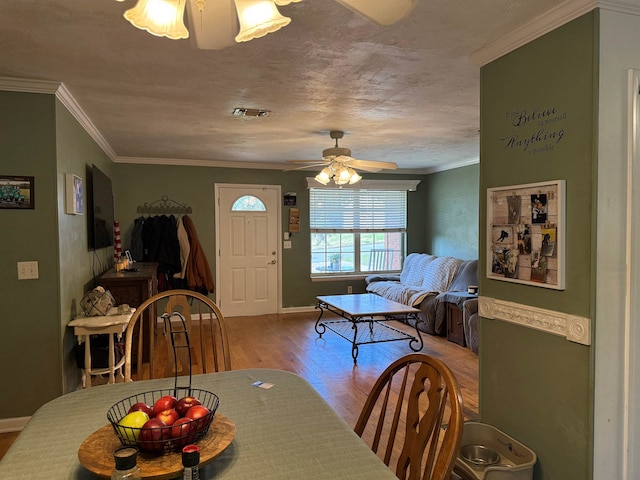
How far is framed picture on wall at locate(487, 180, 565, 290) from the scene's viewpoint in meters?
1.91

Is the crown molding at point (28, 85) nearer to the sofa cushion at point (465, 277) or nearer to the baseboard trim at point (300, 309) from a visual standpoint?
the baseboard trim at point (300, 309)

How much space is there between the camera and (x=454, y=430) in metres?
1.05

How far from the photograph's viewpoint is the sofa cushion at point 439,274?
Answer: 578 centimetres

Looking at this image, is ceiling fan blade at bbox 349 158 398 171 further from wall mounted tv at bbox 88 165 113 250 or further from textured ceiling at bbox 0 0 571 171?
wall mounted tv at bbox 88 165 113 250

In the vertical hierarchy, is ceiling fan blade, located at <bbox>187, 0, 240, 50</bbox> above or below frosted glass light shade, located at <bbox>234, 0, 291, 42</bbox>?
above

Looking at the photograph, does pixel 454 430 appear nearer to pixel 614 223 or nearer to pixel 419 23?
pixel 614 223

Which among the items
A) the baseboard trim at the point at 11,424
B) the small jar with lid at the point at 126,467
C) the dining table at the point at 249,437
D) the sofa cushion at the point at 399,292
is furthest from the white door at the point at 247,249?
the small jar with lid at the point at 126,467

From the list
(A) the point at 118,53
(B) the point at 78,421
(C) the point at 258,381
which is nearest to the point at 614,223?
(C) the point at 258,381

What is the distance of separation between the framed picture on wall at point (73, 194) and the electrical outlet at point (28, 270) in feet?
1.44

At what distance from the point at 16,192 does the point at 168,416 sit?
245cm

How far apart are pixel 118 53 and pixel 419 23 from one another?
155 centimetres

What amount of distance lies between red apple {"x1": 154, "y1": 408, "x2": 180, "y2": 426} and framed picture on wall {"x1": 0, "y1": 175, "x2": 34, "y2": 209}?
93.2 inches

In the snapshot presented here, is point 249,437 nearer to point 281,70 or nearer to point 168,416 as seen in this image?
point 168,416

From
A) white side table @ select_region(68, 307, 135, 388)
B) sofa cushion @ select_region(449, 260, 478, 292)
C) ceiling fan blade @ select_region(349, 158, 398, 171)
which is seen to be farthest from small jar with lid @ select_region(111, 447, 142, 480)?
sofa cushion @ select_region(449, 260, 478, 292)
